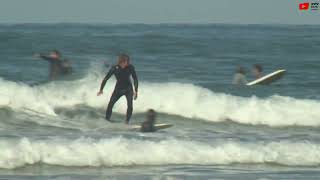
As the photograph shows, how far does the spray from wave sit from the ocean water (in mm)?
25

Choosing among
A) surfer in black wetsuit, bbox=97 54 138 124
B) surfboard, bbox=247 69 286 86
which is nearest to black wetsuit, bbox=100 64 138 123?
surfer in black wetsuit, bbox=97 54 138 124

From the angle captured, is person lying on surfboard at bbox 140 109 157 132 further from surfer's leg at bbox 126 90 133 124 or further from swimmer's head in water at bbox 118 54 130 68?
swimmer's head in water at bbox 118 54 130 68

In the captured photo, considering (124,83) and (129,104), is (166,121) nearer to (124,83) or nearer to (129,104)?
(129,104)

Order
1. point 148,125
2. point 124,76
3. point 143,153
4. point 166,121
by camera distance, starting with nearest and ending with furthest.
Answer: point 143,153 → point 148,125 → point 124,76 → point 166,121

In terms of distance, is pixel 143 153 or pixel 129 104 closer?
pixel 143 153

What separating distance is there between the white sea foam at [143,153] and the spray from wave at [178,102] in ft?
17.4

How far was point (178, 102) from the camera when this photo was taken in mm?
Result: 25594

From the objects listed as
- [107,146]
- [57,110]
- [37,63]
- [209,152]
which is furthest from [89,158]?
[37,63]

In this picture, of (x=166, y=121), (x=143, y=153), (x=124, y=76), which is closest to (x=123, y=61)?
(x=124, y=76)

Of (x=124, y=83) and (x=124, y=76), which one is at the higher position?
(x=124, y=76)

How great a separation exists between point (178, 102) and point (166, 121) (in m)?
2.10

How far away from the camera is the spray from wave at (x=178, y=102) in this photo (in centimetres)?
2409

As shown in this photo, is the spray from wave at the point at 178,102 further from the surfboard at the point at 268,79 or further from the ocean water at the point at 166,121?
the surfboard at the point at 268,79

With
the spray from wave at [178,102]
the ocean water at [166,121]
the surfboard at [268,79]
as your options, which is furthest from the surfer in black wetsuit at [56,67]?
the surfboard at [268,79]
